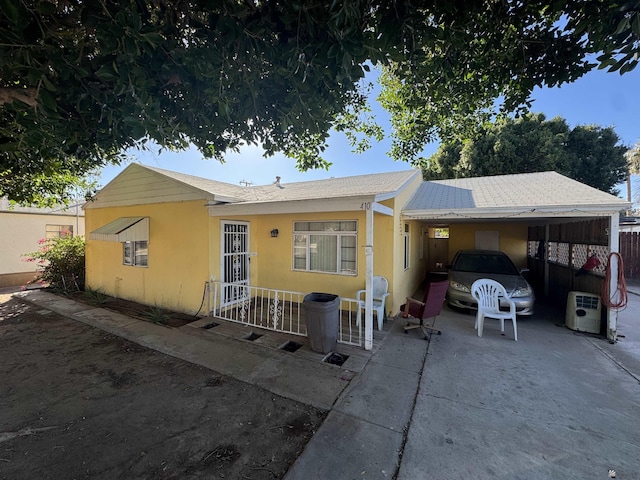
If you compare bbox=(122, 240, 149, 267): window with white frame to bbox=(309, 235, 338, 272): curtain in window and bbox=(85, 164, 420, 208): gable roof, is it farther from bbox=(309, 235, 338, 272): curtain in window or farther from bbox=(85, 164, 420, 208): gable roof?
bbox=(309, 235, 338, 272): curtain in window

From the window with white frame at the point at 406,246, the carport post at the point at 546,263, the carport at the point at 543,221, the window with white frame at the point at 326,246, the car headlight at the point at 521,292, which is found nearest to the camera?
the carport at the point at 543,221

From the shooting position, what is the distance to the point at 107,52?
7.59 ft

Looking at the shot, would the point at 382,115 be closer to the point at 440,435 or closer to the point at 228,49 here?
the point at 228,49

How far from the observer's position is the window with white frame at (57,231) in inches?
Result: 527

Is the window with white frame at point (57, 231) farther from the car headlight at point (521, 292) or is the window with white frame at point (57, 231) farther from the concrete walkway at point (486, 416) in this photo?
the car headlight at point (521, 292)

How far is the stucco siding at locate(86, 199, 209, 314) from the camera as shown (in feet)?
23.5

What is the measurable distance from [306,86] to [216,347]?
5034 millimetres

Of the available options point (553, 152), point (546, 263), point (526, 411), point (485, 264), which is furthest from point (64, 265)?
point (553, 152)

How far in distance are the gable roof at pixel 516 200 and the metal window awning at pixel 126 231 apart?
26.2ft

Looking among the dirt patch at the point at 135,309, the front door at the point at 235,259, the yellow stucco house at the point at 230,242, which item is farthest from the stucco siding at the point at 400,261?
the dirt patch at the point at 135,309

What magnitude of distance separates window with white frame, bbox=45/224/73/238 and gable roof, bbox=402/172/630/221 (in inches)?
699

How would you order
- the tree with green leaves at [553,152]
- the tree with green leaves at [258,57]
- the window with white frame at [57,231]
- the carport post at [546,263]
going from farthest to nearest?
the tree with green leaves at [553,152]
the window with white frame at [57,231]
the carport post at [546,263]
the tree with green leaves at [258,57]

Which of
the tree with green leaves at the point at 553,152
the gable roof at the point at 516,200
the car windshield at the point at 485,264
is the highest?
the tree with green leaves at the point at 553,152

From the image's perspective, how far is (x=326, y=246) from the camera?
7656 millimetres
